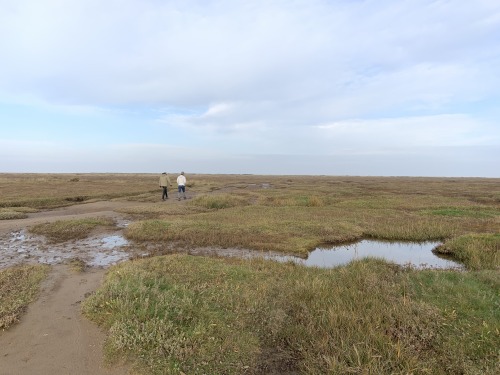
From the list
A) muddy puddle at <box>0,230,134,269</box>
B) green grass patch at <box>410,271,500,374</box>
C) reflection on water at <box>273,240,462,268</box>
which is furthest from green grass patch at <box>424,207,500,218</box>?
muddy puddle at <box>0,230,134,269</box>

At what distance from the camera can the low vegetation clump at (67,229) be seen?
16.2 meters

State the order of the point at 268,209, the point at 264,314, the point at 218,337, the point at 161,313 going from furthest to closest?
the point at 268,209
the point at 264,314
the point at 161,313
the point at 218,337

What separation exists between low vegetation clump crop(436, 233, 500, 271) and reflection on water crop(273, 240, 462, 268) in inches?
22.3

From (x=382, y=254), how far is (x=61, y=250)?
47.5 feet

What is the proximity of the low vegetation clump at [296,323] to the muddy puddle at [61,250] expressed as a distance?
4.12m

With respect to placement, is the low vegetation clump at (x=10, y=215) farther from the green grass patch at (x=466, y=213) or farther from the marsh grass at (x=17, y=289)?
the green grass patch at (x=466, y=213)

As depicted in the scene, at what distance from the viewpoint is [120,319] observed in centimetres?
616

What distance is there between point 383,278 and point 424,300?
147cm

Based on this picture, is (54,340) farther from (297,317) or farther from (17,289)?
(297,317)

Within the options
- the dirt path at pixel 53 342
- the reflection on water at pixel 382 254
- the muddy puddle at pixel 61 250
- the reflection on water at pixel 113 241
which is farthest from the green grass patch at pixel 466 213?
the dirt path at pixel 53 342

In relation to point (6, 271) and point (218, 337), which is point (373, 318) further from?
point (6, 271)

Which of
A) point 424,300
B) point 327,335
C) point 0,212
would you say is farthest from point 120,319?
point 0,212

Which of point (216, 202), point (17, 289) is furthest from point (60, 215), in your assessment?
point (17, 289)

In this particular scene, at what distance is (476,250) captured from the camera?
522 inches
